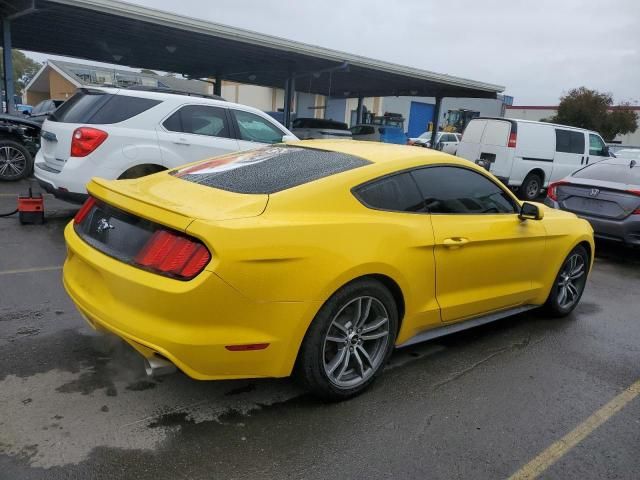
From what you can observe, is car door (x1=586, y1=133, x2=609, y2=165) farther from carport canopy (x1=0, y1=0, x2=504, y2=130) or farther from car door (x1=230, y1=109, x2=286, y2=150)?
car door (x1=230, y1=109, x2=286, y2=150)

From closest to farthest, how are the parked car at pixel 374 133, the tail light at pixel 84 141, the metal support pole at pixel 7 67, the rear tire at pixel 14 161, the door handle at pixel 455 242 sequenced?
the door handle at pixel 455 242 → the tail light at pixel 84 141 → the rear tire at pixel 14 161 → the metal support pole at pixel 7 67 → the parked car at pixel 374 133

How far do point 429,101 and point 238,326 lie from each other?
48.9 m

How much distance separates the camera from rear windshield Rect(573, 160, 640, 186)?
7.55 meters

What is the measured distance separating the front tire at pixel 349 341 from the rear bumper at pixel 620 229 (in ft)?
17.4

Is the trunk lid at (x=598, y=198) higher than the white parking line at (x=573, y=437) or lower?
higher

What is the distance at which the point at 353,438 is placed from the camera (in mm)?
2811

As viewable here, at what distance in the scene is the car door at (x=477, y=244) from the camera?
3549 millimetres

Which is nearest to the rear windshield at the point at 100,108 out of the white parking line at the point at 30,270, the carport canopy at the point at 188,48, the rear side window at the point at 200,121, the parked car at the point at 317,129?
the rear side window at the point at 200,121

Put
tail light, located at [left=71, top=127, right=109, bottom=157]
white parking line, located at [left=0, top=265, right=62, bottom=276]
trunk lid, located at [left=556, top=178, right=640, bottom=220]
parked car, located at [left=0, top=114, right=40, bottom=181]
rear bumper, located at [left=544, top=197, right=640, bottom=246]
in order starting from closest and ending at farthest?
white parking line, located at [left=0, top=265, right=62, bottom=276]
tail light, located at [left=71, top=127, right=109, bottom=157]
rear bumper, located at [left=544, top=197, right=640, bottom=246]
trunk lid, located at [left=556, top=178, right=640, bottom=220]
parked car, located at [left=0, top=114, right=40, bottom=181]

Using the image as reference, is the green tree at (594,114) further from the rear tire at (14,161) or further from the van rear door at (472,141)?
the rear tire at (14,161)

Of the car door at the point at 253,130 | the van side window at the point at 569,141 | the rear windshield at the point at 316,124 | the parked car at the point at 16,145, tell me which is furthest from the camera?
the rear windshield at the point at 316,124

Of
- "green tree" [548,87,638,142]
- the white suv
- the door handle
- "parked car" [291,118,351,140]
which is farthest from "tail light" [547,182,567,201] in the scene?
"green tree" [548,87,638,142]

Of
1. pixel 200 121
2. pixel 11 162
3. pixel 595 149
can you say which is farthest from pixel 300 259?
pixel 595 149

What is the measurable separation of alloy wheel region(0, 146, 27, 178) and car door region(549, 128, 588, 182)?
38.9ft
